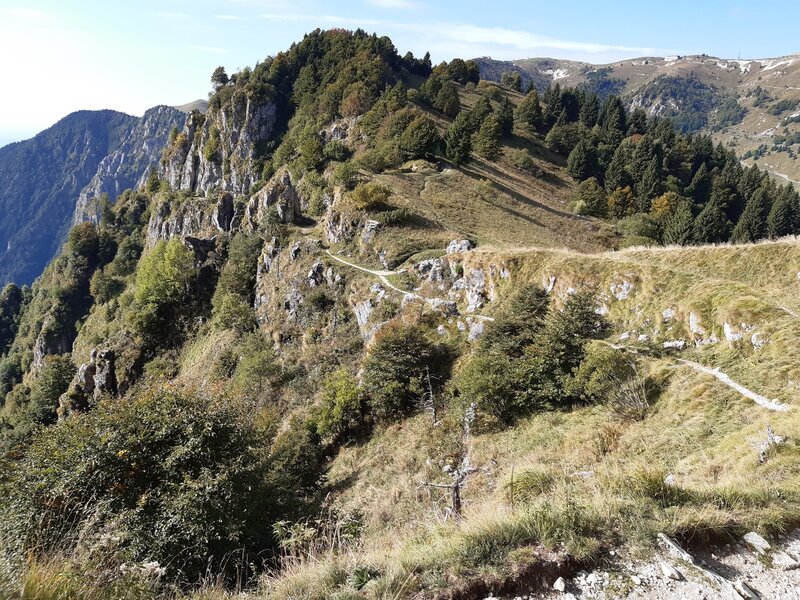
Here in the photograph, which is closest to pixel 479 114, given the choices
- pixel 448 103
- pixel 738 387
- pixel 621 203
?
pixel 448 103

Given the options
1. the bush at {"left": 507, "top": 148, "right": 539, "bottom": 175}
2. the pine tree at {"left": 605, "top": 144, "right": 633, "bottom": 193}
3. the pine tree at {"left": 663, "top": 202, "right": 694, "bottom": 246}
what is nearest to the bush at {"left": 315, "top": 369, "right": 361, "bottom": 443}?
the pine tree at {"left": 663, "top": 202, "right": 694, "bottom": 246}

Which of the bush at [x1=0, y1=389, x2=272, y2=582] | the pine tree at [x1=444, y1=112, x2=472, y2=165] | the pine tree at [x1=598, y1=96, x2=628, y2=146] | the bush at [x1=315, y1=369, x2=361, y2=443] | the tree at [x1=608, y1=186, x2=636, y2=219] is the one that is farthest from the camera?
the pine tree at [x1=598, y1=96, x2=628, y2=146]

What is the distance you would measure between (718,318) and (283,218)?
4888 centimetres

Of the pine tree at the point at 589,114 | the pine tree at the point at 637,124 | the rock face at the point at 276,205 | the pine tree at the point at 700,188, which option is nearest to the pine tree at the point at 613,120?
the pine tree at the point at 637,124

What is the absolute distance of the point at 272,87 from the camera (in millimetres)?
99750

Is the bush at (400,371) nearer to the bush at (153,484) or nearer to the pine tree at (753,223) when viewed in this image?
the bush at (153,484)

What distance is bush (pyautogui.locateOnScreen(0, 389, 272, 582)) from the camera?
9227 millimetres

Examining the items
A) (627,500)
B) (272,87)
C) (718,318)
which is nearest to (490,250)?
(718,318)

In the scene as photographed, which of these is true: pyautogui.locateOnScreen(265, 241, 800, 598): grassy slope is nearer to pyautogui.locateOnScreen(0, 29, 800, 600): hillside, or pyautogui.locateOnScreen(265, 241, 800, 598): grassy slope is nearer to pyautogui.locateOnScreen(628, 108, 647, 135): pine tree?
pyautogui.locateOnScreen(0, 29, 800, 600): hillside

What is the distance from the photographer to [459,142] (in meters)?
57.8

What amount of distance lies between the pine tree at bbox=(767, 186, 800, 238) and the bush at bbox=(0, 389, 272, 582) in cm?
6664

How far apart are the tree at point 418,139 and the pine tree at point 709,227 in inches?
1384

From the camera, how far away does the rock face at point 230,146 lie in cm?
9431

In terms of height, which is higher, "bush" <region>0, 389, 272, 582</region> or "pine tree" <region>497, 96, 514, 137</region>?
"pine tree" <region>497, 96, 514, 137</region>
